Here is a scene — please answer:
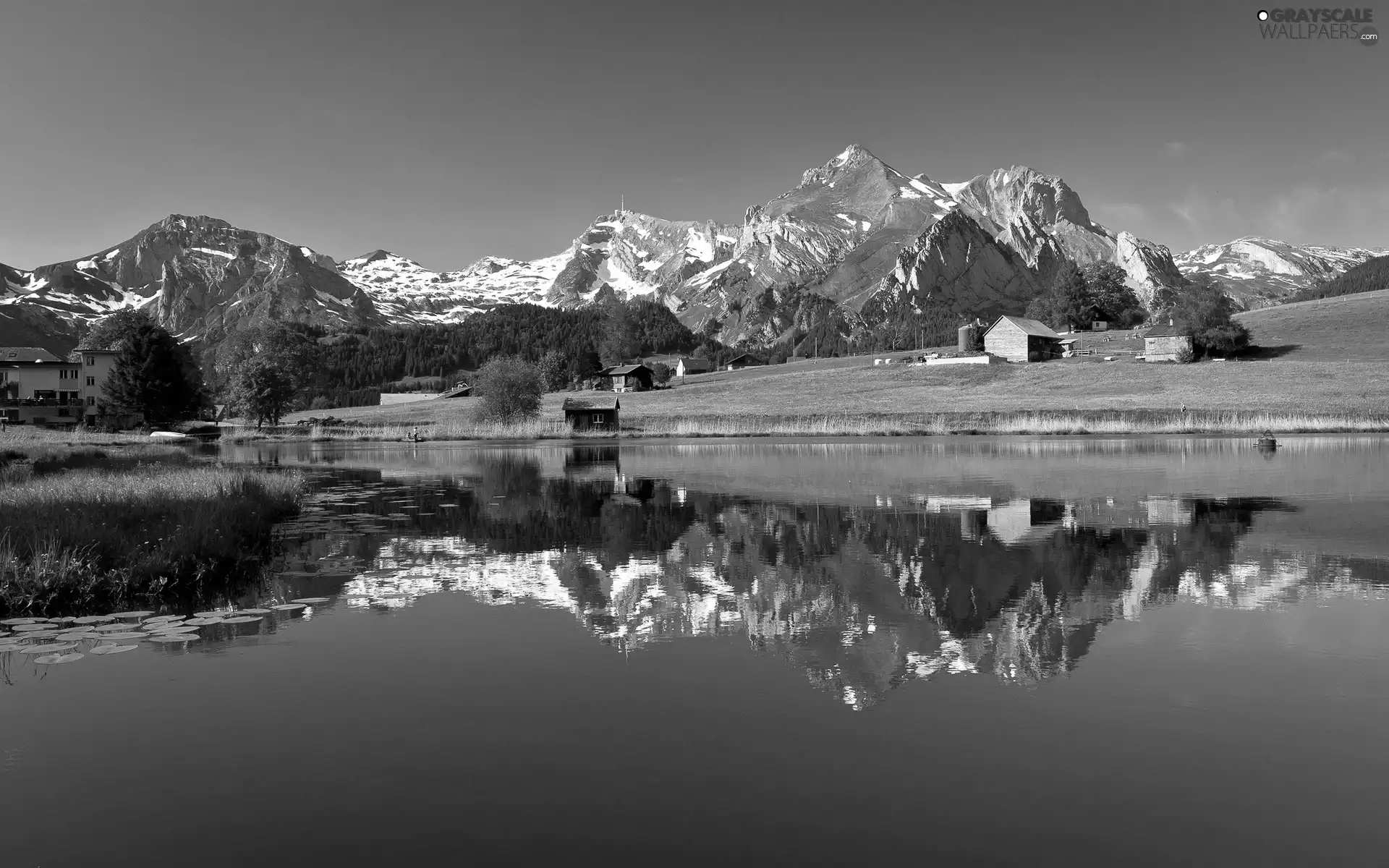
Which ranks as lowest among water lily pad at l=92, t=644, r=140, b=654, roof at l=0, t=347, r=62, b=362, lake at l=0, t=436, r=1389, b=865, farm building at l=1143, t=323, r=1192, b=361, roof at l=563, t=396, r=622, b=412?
lake at l=0, t=436, r=1389, b=865

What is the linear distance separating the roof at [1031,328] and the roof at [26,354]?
14711 cm


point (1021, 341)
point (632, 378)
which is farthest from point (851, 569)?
point (632, 378)

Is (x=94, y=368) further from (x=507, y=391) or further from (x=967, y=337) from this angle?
(x=967, y=337)

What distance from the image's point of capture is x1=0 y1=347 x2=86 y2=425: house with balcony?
123m

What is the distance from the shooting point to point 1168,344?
393 feet

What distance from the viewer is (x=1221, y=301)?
405 ft

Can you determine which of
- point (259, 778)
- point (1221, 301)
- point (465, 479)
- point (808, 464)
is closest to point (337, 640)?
point (259, 778)

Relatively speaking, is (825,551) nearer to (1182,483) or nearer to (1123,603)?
(1123,603)

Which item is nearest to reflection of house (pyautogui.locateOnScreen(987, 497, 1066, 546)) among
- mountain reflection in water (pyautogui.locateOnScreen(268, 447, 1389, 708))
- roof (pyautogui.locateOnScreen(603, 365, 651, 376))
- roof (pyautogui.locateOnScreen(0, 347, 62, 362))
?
mountain reflection in water (pyautogui.locateOnScreen(268, 447, 1389, 708))

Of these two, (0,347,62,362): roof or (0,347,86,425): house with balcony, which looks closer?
(0,347,86,425): house with balcony

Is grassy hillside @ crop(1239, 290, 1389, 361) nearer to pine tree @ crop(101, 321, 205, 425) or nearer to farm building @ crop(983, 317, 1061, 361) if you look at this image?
farm building @ crop(983, 317, 1061, 361)

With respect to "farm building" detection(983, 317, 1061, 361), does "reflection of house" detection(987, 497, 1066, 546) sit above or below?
below

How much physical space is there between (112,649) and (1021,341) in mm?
136719

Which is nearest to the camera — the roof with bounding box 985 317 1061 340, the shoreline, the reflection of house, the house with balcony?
the reflection of house
